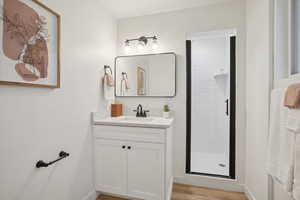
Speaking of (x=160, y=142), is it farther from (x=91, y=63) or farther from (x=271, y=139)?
(x=91, y=63)

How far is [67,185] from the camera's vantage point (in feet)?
4.63

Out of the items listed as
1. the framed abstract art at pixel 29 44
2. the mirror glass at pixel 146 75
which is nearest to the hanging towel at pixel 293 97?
the mirror glass at pixel 146 75

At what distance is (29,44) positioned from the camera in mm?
1071

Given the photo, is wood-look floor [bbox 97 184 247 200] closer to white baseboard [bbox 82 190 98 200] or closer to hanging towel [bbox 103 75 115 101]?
white baseboard [bbox 82 190 98 200]

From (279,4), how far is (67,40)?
1.87 meters

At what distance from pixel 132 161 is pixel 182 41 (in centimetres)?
169

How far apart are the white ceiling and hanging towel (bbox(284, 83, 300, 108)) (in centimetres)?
158

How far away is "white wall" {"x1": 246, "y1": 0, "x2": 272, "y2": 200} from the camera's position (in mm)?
1367

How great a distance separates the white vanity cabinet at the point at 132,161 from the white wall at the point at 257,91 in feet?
2.98

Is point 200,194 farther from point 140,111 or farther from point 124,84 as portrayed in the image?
point 124,84

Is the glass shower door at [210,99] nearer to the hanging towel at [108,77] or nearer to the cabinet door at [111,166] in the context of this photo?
the cabinet door at [111,166]

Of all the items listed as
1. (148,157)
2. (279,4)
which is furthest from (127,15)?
(148,157)

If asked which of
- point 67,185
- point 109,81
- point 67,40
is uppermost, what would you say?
point 67,40

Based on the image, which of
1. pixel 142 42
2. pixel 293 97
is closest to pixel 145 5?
pixel 142 42
